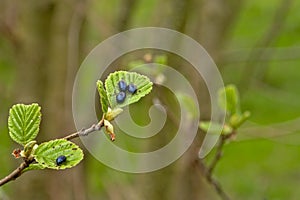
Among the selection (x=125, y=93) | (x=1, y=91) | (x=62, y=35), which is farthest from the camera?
(x=1, y=91)

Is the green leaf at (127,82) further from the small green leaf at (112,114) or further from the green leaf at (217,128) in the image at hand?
the green leaf at (217,128)

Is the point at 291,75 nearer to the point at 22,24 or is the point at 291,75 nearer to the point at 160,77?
the point at 22,24

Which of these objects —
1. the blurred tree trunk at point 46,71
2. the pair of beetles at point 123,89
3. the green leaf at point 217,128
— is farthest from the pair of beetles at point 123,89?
the blurred tree trunk at point 46,71

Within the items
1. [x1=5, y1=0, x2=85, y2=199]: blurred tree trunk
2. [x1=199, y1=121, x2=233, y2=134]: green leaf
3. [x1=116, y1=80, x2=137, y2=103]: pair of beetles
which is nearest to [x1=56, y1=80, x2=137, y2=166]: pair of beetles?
[x1=116, y1=80, x2=137, y2=103]: pair of beetles

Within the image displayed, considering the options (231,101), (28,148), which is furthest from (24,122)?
(231,101)

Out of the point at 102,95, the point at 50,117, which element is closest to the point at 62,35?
the point at 50,117

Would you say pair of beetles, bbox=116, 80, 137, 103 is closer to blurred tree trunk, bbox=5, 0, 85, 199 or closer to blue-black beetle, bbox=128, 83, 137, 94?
blue-black beetle, bbox=128, 83, 137, 94
